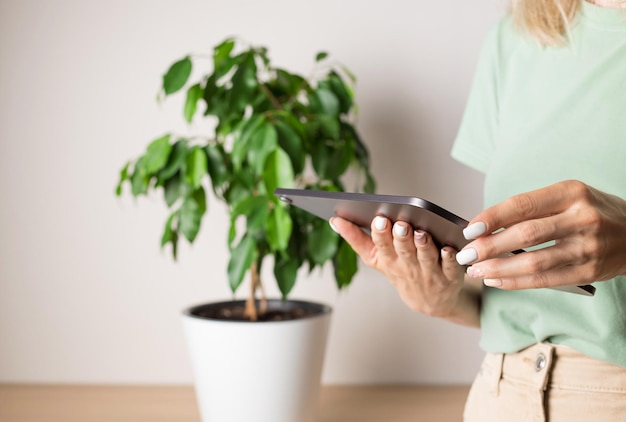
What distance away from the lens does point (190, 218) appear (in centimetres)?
123

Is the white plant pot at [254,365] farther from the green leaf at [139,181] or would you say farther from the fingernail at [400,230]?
the fingernail at [400,230]

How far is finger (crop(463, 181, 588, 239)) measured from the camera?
18.2 inches

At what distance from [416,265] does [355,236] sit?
0.07 m

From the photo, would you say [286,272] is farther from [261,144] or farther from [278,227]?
[261,144]

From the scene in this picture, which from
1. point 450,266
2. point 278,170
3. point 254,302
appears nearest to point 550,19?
point 450,266

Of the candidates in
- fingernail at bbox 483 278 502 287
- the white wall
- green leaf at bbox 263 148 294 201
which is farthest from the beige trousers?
the white wall

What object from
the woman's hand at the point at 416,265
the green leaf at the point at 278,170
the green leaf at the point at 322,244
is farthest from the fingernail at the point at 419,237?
the green leaf at the point at 322,244

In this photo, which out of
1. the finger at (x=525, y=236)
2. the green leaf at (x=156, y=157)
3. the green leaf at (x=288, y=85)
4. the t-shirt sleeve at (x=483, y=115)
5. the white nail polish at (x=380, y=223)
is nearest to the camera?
the finger at (x=525, y=236)

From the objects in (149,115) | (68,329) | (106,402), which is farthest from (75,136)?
(106,402)

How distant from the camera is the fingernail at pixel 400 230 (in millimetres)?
574

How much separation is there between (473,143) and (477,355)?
0.85m

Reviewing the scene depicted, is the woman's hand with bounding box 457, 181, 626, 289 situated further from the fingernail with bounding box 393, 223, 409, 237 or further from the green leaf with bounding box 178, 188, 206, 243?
the green leaf with bounding box 178, 188, 206, 243

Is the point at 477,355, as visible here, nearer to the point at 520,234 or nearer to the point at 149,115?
the point at 149,115

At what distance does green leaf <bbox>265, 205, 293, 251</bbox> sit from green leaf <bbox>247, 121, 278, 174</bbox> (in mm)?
85
